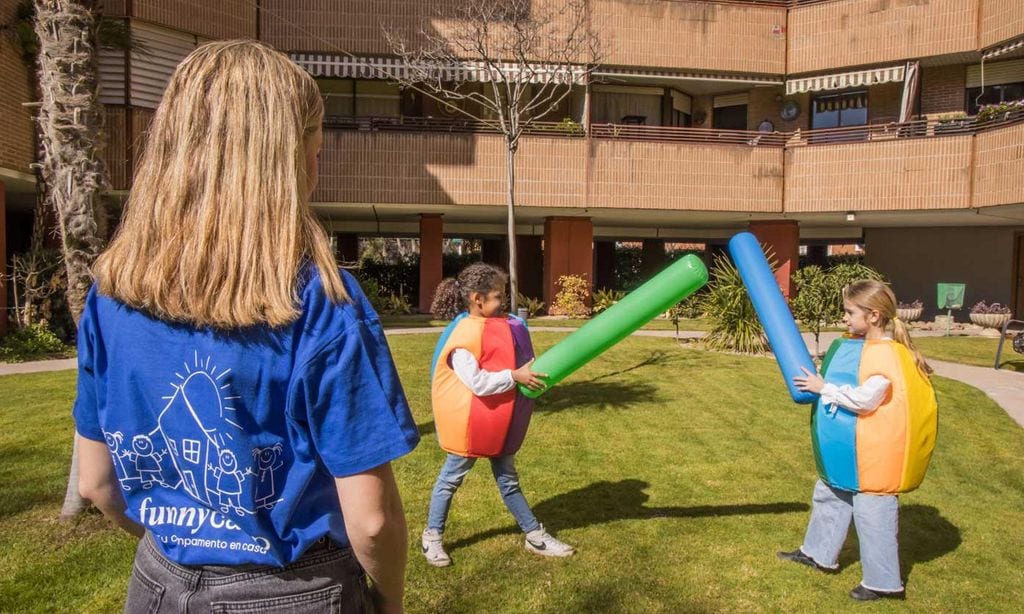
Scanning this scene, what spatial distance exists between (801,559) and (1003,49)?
1809cm

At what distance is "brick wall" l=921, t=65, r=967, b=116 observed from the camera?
66.7 ft

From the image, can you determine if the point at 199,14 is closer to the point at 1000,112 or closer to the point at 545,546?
the point at 545,546

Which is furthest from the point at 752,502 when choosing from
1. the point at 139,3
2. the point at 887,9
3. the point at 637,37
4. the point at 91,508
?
the point at 887,9

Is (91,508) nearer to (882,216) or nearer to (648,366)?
(648,366)

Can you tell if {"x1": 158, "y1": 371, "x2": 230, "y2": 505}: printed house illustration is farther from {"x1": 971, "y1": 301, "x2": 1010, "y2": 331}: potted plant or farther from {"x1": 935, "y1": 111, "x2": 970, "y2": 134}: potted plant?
{"x1": 971, "y1": 301, "x2": 1010, "y2": 331}: potted plant

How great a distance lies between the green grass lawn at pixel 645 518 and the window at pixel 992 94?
1337 cm

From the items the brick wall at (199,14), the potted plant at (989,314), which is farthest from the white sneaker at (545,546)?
the potted plant at (989,314)

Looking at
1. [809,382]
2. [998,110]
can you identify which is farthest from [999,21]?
[809,382]

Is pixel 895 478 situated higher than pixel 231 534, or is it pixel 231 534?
pixel 231 534

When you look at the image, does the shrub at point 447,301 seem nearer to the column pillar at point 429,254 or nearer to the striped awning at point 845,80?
the column pillar at point 429,254

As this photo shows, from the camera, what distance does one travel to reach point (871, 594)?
4238 millimetres

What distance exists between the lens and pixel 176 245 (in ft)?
4.70

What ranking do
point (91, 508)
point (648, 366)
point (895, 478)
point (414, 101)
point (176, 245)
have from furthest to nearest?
point (414, 101) < point (648, 366) < point (91, 508) < point (895, 478) < point (176, 245)

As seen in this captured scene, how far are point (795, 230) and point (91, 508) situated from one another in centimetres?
1987
